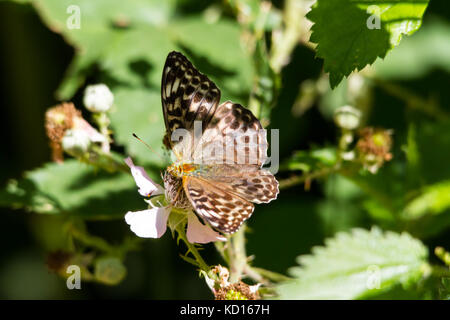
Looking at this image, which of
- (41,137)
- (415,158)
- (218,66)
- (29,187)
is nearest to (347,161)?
(415,158)

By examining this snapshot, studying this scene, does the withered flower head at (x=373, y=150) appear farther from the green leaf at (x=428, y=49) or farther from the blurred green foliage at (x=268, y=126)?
the green leaf at (x=428, y=49)

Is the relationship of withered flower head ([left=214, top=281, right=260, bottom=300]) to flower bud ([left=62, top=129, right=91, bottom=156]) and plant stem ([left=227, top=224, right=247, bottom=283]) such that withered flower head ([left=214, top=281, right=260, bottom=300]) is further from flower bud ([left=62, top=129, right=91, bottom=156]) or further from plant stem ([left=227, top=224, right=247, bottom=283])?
flower bud ([left=62, top=129, right=91, bottom=156])

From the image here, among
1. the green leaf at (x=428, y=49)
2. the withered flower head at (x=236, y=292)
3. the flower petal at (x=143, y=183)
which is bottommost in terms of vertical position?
the withered flower head at (x=236, y=292)

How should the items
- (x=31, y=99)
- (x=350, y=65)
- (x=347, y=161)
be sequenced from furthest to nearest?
(x=31, y=99) → (x=347, y=161) → (x=350, y=65)

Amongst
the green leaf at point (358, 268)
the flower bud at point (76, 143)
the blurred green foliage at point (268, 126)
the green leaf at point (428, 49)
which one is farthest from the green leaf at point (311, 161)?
the green leaf at point (428, 49)

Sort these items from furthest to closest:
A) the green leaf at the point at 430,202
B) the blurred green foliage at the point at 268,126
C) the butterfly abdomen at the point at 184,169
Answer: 1. the green leaf at the point at 430,202
2. the blurred green foliage at the point at 268,126
3. the butterfly abdomen at the point at 184,169

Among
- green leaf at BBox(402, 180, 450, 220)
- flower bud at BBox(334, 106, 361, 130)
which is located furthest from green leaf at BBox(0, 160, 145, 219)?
green leaf at BBox(402, 180, 450, 220)

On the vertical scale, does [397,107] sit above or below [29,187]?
above

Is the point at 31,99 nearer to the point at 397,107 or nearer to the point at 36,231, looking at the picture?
the point at 36,231
